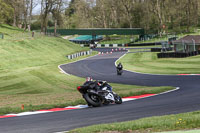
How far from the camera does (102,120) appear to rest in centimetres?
1251

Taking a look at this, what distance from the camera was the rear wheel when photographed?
15.7 meters

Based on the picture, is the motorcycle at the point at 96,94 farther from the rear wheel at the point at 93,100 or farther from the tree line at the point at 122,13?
the tree line at the point at 122,13

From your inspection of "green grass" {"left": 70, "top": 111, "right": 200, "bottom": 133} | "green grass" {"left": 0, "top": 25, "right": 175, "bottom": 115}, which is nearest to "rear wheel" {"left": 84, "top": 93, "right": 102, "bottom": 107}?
Result: "green grass" {"left": 0, "top": 25, "right": 175, "bottom": 115}

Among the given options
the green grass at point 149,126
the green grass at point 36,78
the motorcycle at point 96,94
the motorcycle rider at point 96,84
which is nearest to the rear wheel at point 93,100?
the motorcycle at point 96,94

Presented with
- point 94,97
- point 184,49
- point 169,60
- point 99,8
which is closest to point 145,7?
point 99,8

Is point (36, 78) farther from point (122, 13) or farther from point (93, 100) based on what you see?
point (122, 13)

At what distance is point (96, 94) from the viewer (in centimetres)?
1588

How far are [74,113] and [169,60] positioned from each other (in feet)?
120

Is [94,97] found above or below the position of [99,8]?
below

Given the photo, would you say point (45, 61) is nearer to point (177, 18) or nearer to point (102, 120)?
point (102, 120)

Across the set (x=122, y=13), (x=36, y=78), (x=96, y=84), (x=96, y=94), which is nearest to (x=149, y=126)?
(x=96, y=94)

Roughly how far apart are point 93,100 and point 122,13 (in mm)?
124407

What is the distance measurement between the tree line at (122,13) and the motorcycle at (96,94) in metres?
78.1

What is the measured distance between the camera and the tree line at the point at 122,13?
98.8 metres
